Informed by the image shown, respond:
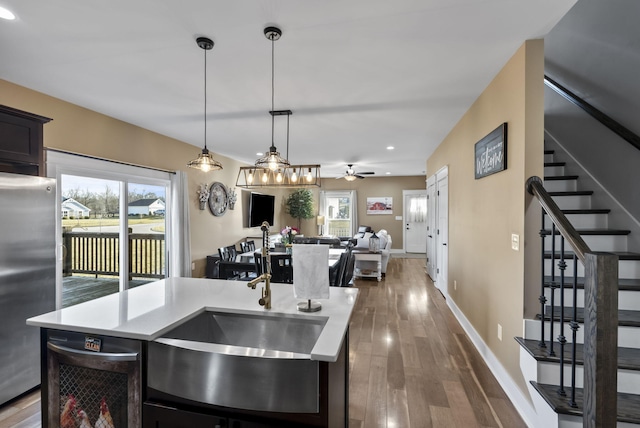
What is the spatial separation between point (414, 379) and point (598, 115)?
9.46 feet

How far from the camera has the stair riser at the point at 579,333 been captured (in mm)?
1897

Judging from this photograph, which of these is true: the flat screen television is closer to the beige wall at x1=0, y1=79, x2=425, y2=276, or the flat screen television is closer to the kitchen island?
the beige wall at x1=0, y1=79, x2=425, y2=276

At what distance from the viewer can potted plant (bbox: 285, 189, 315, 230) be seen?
9797 mm

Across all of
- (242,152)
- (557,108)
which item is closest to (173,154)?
(242,152)

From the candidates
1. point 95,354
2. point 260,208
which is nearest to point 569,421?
point 95,354

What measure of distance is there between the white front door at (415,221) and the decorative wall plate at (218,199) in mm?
6012

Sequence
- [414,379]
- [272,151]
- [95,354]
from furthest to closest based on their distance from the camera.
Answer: [272,151] < [414,379] < [95,354]

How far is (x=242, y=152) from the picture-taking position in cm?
598

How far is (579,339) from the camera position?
78.2 inches

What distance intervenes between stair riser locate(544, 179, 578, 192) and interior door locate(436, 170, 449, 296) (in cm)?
170

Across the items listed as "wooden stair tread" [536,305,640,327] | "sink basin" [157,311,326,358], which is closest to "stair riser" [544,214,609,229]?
"wooden stair tread" [536,305,640,327]

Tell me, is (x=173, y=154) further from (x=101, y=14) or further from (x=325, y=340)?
(x=325, y=340)

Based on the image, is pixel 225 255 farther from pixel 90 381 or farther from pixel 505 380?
pixel 505 380

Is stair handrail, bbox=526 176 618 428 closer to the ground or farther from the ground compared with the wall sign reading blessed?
closer to the ground
